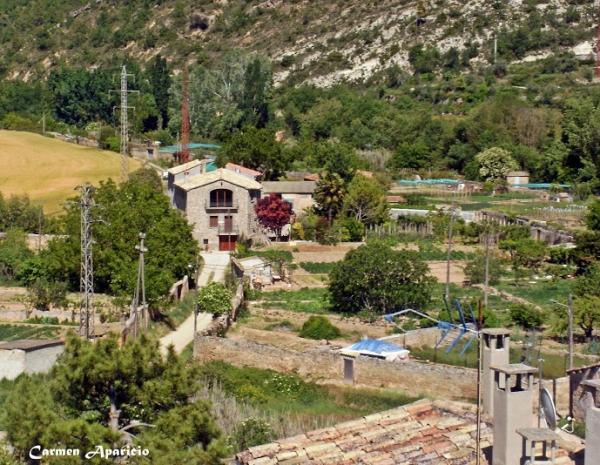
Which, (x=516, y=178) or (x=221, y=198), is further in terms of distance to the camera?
(x=516, y=178)

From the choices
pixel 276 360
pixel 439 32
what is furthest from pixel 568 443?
pixel 439 32

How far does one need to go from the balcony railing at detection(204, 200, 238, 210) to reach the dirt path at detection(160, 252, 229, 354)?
2.74 meters

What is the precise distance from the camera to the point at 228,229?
5672 cm

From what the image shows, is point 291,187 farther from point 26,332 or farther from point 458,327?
point 458,327

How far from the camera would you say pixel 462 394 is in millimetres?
31250

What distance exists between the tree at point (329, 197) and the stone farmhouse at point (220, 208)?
4.05m

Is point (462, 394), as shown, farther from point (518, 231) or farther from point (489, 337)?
point (518, 231)

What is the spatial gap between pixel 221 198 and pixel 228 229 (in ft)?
5.17

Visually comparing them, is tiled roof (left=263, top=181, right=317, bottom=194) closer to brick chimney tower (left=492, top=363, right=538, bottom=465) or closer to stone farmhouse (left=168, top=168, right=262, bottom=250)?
stone farmhouse (left=168, top=168, right=262, bottom=250)

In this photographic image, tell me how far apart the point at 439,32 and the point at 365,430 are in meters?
106

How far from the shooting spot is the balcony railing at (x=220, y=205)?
186 ft

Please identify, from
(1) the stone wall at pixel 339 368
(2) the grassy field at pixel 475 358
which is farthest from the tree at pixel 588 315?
(1) the stone wall at pixel 339 368

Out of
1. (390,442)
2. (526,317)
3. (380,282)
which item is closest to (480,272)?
(380,282)

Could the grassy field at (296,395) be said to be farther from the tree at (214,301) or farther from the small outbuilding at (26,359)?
the tree at (214,301)
